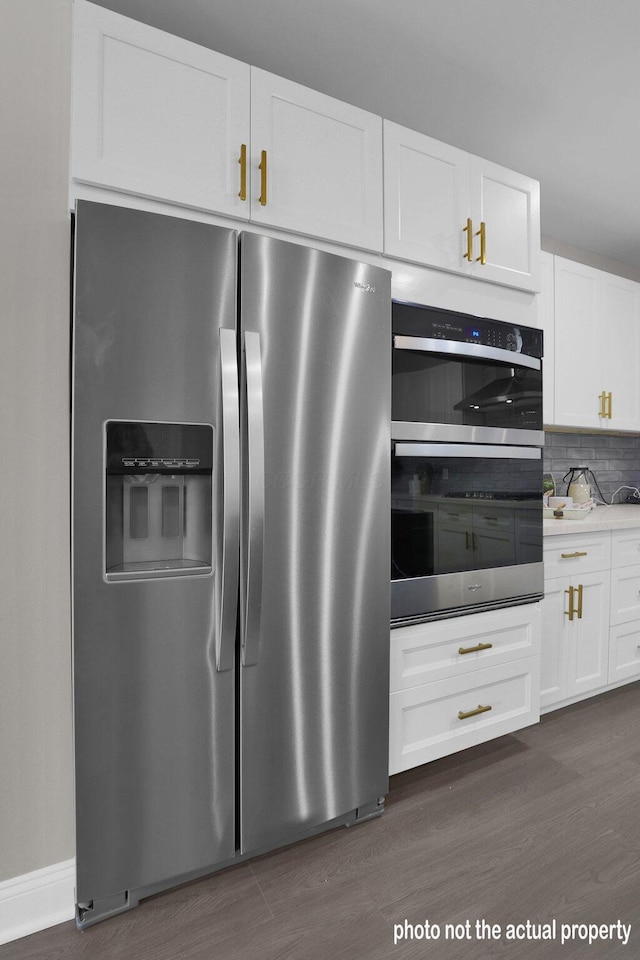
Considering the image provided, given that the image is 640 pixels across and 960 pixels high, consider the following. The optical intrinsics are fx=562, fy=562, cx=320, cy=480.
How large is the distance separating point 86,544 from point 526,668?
1760mm

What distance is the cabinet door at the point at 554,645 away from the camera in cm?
255

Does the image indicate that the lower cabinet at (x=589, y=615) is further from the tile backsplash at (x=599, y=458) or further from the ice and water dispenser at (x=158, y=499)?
the ice and water dispenser at (x=158, y=499)

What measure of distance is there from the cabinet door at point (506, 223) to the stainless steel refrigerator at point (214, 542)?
0.64 m

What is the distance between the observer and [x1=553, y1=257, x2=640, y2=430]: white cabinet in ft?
10.2

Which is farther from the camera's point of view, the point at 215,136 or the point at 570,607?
the point at 570,607

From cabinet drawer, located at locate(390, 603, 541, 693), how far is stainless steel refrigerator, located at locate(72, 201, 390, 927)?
21 cm

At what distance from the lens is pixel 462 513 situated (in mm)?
2020

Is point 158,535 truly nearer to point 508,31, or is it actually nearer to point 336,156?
point 336,156

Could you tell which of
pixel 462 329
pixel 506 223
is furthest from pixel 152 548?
pixel 506 223

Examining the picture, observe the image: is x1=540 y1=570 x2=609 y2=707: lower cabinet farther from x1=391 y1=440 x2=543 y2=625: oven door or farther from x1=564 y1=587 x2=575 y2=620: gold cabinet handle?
x1=391 y1=440 x2=543 y2=625: oven door

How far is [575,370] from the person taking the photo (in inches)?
124

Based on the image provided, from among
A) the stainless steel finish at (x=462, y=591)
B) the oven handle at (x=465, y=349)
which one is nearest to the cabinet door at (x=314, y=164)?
the oven handle at (x=465, y=349)

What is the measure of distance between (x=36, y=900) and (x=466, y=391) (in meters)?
1.99

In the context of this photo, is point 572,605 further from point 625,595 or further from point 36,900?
point 36,900
